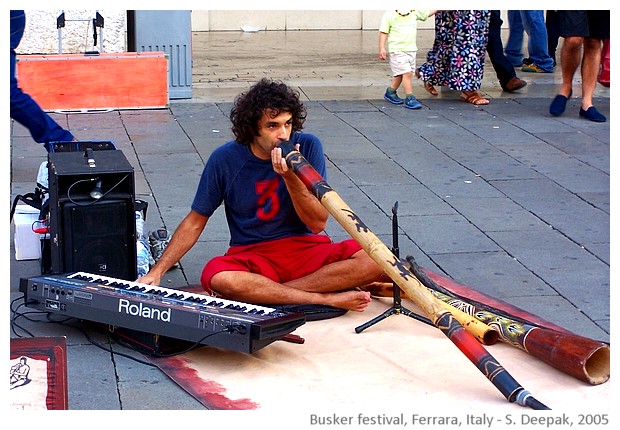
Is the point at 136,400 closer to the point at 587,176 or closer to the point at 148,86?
the point at 587,176

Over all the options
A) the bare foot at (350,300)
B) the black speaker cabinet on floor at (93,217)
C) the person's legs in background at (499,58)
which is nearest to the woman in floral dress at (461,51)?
the person's legs in background at (499,58)

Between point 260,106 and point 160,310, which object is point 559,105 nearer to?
point 260,106

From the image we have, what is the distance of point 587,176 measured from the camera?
6562 millimetres

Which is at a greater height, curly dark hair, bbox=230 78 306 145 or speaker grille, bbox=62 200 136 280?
curly dark hair, bbox=230 78 306 145

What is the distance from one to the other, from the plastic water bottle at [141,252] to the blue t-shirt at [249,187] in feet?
1.43

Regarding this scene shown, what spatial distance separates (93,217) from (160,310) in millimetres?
650

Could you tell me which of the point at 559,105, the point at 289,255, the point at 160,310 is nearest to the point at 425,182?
the point at 289,255

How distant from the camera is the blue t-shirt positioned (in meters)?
4.29

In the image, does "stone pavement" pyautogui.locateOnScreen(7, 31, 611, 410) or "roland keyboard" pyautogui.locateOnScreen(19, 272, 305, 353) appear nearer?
"roland keyboard" pyautogui.locateOnScreen(19, 272, 305, 353)

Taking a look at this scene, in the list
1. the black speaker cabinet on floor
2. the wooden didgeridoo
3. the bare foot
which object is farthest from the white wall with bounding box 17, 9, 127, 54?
the wooden didgeridoo

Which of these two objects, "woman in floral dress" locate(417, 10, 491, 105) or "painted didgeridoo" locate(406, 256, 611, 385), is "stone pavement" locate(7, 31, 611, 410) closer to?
"woman in floral dress" locate(417, 10, 491, 105)

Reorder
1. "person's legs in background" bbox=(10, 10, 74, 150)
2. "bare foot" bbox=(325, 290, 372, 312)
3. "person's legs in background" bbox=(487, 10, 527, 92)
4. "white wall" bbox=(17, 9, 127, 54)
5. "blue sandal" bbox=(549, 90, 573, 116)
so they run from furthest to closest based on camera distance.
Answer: "person's legs in background" bbox=(487, 10, 527, 92) < "white wall" bbox=(17, 9, 127, 54) < "blue sandal" bbox=(549, 90, 573, 116) < "person's legs in background" bbox=(10, 10, 74, 150) < "bare foot" bbox=(325, 290, 372, 312)

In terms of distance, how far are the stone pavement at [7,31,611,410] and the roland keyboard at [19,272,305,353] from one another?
0.53 feet

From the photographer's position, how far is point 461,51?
8.59 m
